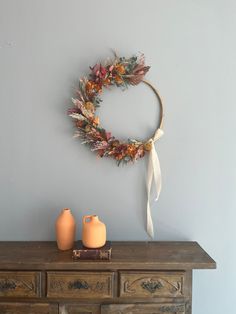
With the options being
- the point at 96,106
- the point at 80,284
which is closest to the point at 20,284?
the point at 80,284

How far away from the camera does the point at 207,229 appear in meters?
1.52

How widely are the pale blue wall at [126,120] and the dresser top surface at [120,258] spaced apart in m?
0.13

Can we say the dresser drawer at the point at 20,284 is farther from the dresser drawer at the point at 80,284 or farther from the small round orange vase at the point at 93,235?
the small round orange vase at the point at 93,235

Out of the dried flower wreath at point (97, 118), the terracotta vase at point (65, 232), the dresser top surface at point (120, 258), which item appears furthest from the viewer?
the dried flower wreath at point (97, 118)

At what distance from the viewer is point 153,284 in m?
1.21

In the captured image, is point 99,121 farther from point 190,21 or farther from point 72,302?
point 72,302

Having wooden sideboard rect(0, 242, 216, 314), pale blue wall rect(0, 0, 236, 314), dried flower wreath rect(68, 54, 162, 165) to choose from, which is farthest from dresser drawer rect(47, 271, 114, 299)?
dried flower wreath rect(68, 54, 162, 165)

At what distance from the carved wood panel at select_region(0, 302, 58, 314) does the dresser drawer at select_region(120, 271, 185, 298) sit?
13.1 inches

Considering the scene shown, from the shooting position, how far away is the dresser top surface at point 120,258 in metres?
1.19

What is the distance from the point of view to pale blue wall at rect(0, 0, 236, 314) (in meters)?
1.50

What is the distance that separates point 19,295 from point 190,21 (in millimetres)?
1649

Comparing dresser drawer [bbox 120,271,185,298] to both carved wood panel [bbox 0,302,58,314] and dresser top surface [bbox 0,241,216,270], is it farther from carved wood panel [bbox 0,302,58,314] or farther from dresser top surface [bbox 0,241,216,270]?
carved wood panel [bbox 0,302,58,314]

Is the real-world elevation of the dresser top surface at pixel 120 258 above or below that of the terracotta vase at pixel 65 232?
below

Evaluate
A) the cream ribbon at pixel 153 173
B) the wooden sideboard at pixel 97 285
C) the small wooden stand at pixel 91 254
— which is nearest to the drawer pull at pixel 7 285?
the wooden sideboard at pixel 97 285
